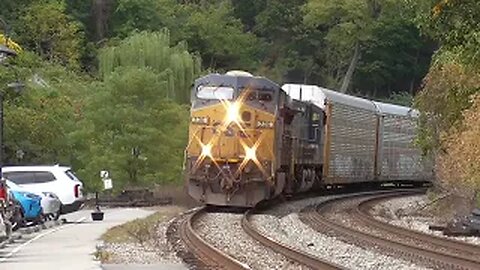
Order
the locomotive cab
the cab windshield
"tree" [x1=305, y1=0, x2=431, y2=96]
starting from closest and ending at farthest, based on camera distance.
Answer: the locomotive cab → the cab windshield → "tree" [x1=305, y1=0, x2=431, y2=96]

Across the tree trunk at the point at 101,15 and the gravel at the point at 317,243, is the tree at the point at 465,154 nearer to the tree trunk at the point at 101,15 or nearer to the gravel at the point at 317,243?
the gravel at the point at 317,243

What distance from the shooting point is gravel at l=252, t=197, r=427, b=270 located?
57.7ft

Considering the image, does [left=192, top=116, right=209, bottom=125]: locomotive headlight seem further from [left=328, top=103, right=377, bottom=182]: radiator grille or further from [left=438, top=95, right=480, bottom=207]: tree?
[left=328, top=103, right=377, bottom=182]: radiator grille

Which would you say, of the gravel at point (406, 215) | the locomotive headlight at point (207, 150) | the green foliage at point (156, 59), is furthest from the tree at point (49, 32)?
the locomotive headlight at point (207, 150)

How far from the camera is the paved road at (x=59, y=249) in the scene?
16297mm

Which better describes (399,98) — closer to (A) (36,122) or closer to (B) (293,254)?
(A) (36,122)

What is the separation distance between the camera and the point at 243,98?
94.8ft

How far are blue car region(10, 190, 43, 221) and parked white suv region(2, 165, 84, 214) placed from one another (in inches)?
145

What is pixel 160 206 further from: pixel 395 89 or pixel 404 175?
pixel 395 89

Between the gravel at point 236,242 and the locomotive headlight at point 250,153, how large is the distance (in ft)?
5.46

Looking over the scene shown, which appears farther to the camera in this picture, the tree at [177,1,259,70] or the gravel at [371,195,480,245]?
the tree at [177,1,259,70]

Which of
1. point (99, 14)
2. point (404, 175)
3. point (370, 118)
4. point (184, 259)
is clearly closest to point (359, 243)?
point (184, 259)

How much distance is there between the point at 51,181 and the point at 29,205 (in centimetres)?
473

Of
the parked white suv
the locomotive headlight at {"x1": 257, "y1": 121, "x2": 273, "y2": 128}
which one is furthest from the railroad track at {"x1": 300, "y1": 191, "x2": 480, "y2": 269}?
the parked white suv
